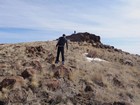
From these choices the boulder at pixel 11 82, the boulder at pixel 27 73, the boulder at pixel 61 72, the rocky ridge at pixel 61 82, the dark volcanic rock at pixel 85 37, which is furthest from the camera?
the dark volcanic rock at pixel 85 37

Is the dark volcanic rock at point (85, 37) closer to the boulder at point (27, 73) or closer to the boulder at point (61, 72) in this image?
the boulder at point (61, 72)

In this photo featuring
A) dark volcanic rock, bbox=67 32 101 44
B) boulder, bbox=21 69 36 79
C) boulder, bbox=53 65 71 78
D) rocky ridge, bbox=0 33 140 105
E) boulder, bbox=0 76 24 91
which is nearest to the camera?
rocky ridge, bbox=0 33 140 105

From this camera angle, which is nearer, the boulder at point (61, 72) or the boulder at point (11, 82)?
the boulder at point (11, 82)

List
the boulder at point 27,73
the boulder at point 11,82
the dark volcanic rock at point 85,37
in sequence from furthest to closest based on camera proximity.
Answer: the dark volcanic rock at point 85,37 → the boulder at point 27,73 → the boulder at point 11,82

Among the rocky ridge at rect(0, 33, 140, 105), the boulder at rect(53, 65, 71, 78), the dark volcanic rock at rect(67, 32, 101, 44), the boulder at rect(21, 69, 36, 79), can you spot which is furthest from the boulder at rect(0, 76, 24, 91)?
the dark volcanic rock at rect(67, 32, 101, 44)

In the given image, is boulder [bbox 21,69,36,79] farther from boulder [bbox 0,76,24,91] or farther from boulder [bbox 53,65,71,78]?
boulder [bbox 53,65,71,78]

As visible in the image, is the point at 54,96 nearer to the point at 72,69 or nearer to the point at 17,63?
the point at 72,69

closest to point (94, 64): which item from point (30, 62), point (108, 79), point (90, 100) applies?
point (108, 79)

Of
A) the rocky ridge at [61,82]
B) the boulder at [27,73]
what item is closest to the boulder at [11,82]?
the rocky ridge at [61,82]

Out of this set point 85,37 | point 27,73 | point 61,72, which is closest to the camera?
point 27,73

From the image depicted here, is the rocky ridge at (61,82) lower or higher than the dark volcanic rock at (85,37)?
lower

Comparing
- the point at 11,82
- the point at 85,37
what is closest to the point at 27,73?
the point at 11,82

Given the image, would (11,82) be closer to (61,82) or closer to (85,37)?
(61,82)

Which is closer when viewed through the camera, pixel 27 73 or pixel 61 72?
pixel 27 73
